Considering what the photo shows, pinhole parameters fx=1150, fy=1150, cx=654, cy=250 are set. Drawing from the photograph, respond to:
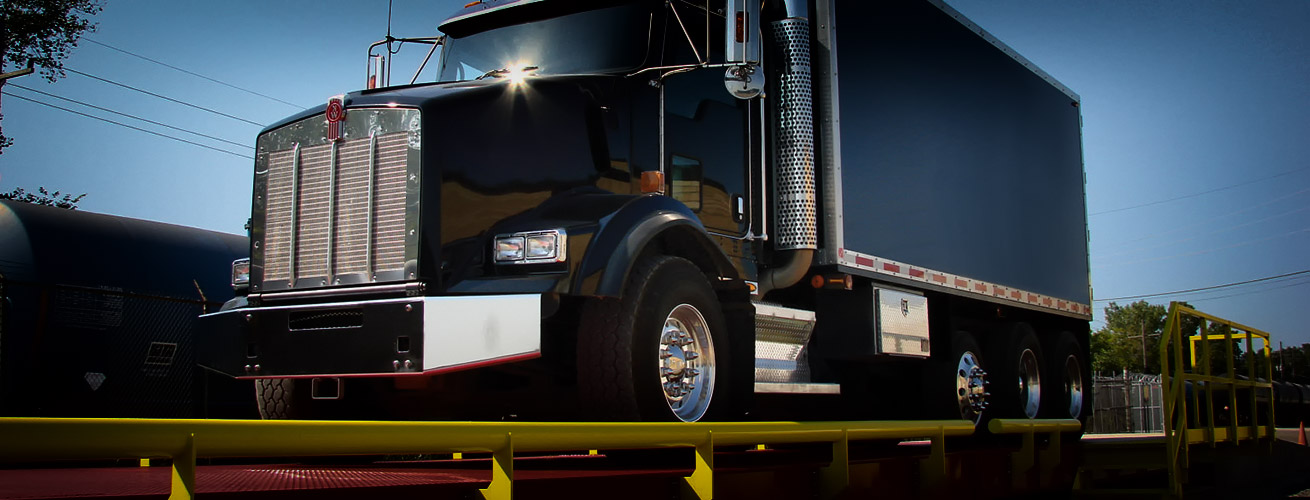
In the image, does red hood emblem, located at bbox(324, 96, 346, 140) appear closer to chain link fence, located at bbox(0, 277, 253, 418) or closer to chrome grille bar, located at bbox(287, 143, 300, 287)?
chrome grille bar, located at bbox(287, 143, 300, 287)

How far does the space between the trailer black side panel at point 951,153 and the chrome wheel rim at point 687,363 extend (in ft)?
6.35

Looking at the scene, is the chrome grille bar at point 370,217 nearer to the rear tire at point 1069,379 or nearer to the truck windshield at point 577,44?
the truck windshield at point 577,44

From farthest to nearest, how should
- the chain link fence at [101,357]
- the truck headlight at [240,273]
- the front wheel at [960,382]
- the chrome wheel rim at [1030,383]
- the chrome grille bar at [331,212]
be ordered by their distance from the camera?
the chain link fence at [101,357]
the chrome wheel rim at [1030,383]
the front wheel at [960,382]
the truck headlight at [240,273]
the chrome grille bar at [331,212]

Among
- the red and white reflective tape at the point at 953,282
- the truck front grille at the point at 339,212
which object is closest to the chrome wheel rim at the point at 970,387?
the red and white reflective tape at the point at 953,282

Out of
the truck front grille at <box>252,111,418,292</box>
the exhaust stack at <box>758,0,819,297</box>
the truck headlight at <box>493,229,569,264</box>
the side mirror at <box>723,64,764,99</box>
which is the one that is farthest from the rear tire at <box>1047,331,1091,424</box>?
the truck front grille at <box>252,111,418,292</box>

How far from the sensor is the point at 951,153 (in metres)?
8.78

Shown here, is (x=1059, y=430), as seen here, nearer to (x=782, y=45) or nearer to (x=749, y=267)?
(x=749, y=267)

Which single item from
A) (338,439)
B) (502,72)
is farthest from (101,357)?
(338,439)

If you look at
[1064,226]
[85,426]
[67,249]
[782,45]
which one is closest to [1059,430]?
[782,45]

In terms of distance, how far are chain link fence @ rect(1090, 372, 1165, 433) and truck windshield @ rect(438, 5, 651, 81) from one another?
29.7 metres

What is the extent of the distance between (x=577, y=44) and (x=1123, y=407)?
1277 inches

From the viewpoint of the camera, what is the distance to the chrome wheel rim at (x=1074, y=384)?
36.2 ft

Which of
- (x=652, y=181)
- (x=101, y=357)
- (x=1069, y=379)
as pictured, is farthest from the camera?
(x=101, y=357)

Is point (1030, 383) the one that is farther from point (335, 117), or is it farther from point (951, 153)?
point (335, 117)
